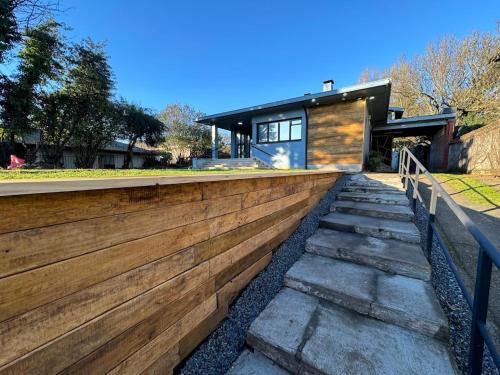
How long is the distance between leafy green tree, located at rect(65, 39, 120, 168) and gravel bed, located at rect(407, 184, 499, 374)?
615 inches

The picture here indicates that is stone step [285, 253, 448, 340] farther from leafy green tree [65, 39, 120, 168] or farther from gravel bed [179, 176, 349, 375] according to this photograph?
leafy green tree [65, 39, 120, 168]

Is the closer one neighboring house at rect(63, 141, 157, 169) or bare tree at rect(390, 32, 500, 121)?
bare tree at rect(390, 32, 500, 121)

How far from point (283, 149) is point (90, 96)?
437 inches

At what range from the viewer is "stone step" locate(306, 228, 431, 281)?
2.10 m

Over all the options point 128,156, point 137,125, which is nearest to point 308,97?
point 137,125

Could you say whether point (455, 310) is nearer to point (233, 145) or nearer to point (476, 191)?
point (476, 191)

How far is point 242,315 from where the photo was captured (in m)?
1.95

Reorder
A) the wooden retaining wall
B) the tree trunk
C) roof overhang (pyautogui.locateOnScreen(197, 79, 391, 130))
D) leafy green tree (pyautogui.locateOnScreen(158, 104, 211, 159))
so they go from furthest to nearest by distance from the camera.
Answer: leafy green tree (pyautogui.locateOnScreen(158, 104, 211, 159)), the tree trunk, roof overhang (pyautogui.locateOnScreen(197, 79, 391, 130)), the wooden retaining wall

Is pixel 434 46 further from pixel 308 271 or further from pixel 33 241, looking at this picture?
pixel 33 241

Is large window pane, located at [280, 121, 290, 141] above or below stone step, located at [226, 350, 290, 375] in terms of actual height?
above

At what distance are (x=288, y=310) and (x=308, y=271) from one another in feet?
1.69

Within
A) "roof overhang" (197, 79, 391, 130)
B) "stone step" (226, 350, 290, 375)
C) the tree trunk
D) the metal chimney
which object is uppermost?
the metal chimney

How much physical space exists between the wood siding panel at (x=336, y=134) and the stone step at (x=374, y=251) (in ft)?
22.4

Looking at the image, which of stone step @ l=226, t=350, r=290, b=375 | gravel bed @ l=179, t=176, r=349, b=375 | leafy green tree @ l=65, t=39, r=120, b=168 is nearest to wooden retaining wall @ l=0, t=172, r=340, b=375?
gravel bed @ l=179, t=176, r=349, b=375
